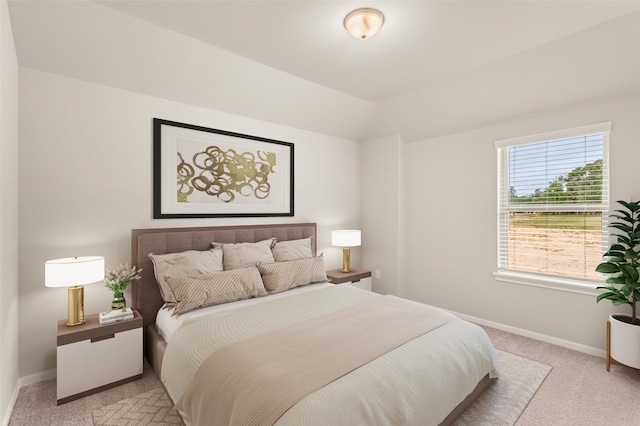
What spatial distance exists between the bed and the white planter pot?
114 centimetres

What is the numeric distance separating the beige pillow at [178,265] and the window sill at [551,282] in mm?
3163

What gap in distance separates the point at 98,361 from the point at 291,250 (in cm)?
191

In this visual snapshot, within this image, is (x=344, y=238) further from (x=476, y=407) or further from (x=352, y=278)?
(x=476, y=407)

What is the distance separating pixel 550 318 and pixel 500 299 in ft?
1.58

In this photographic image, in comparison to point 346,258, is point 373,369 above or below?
below

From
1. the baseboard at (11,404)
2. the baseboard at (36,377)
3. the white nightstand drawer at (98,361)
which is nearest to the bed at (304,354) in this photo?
the white nightstand drawer at (98,361)

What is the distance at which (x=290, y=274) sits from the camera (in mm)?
2988

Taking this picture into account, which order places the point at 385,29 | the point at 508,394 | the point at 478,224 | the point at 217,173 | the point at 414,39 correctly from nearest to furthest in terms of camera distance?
the point at 508,394 → the point at 385,29 → the point at 414,39 → the point at 217,173 → the point at 478,224

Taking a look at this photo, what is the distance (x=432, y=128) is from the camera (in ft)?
12.8

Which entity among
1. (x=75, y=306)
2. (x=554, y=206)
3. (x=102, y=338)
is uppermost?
(x=554, y=206)

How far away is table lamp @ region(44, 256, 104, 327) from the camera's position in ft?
6.78

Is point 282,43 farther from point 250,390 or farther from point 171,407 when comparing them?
point 171,407

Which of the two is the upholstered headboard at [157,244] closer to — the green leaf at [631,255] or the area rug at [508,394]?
the area rug at [508,394]

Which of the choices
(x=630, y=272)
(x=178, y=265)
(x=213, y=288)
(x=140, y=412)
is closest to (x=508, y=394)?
(x=630, y=272)
